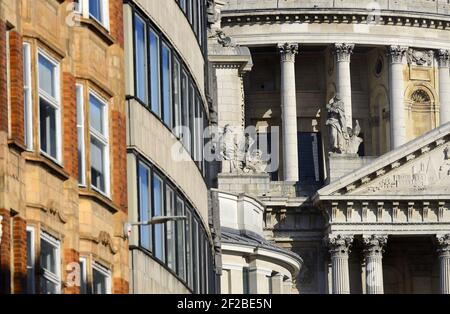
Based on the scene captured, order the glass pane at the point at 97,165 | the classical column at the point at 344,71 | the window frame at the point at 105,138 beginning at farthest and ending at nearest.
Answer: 1. the classical column at the point at 344,71
2. the window frame at the point at 105,138
3. the glass pane at the point at 97,165

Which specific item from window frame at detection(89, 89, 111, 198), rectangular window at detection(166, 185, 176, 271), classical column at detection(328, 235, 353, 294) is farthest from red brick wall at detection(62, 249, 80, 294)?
classical column at detection(328, 235, 353, 294)

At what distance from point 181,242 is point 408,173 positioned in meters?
70.5

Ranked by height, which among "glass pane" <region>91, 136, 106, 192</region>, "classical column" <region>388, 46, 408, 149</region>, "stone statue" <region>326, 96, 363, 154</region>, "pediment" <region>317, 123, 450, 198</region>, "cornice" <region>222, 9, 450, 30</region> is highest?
"cornice" <region>222, 9, 450, 30</region>

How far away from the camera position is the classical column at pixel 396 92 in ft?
472

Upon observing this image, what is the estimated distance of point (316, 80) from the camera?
492 feet

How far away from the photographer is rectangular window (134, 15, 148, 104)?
4581cm

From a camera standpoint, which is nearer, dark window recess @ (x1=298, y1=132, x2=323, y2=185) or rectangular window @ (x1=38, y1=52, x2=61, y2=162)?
rectangular window @ (x1=38, y1=52, x2=61, y2=162)

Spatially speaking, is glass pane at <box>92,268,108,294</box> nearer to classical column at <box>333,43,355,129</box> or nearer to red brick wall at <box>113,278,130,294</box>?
red brick wall at <box>113,278,130,294</box>

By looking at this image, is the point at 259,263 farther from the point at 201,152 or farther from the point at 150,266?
the point at 150,266

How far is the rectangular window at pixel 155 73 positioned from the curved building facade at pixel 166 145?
0.02m

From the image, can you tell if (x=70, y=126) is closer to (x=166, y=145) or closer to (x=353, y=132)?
(x=166, y=145)

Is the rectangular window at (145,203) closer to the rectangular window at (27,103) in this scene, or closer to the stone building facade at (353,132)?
the rectangular window at (27,103)

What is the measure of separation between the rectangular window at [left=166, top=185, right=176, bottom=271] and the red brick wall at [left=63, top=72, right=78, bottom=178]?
747cm

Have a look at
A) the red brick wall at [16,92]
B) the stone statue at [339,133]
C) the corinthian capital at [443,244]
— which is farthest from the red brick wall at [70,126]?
the stone statue at [339,133]
